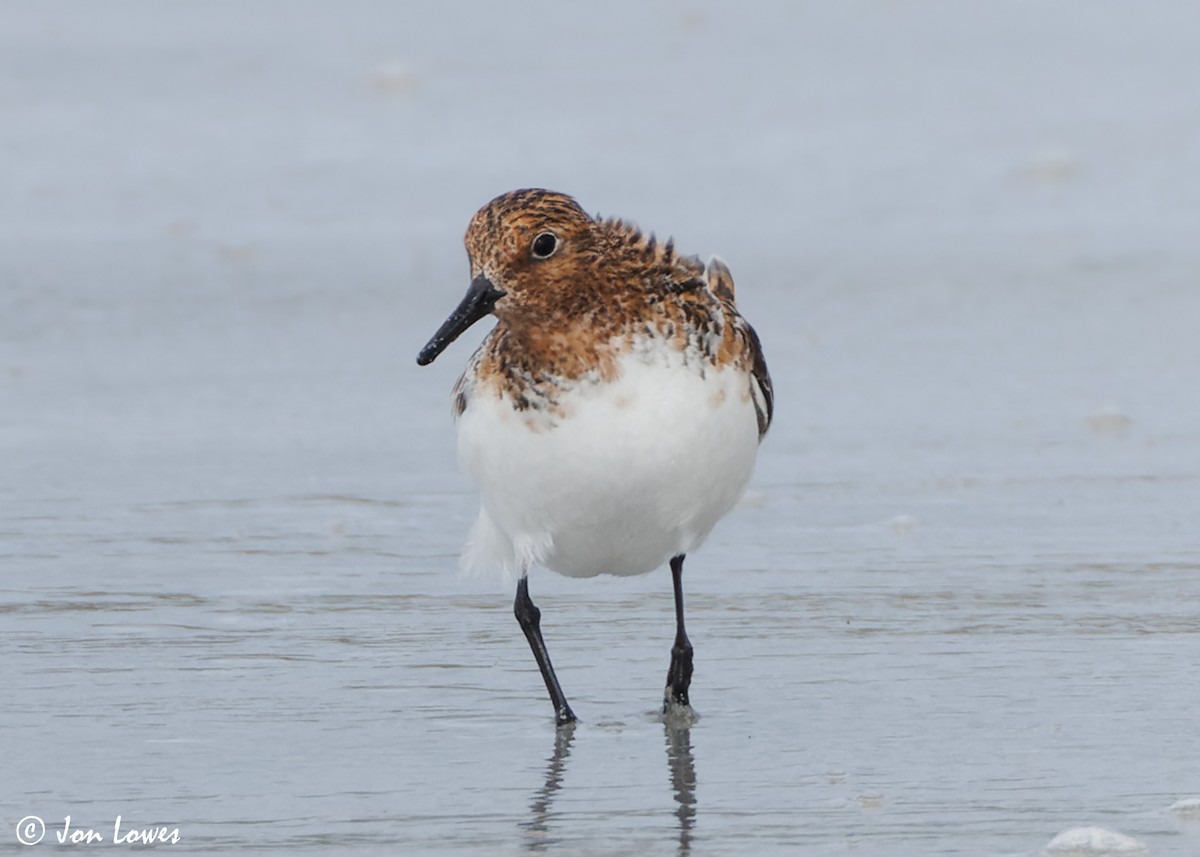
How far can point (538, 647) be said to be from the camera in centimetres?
493

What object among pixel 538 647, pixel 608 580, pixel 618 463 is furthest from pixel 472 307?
pixel 608 580

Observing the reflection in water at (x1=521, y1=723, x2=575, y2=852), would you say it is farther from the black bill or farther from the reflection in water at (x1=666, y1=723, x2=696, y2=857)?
the black bill

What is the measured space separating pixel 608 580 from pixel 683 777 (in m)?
1.61

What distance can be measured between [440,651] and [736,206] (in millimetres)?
5380

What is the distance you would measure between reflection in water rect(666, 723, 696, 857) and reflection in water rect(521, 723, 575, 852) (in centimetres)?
20

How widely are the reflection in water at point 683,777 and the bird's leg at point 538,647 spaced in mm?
219

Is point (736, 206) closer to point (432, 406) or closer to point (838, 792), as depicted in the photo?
point (432, 406)

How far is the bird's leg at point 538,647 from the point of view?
472 centimetres

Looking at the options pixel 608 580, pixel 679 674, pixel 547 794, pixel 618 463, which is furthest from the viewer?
pixel 608 580

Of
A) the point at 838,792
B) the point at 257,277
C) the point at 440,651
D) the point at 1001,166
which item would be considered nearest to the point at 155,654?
the point at 440,651

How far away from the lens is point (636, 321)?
4660 millimetres

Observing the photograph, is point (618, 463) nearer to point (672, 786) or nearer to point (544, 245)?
point (544, 245)

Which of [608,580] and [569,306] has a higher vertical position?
[569,306]

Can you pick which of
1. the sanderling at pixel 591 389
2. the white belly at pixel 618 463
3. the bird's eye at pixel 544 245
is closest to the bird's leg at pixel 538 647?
the sanderling at pixel 591 389
